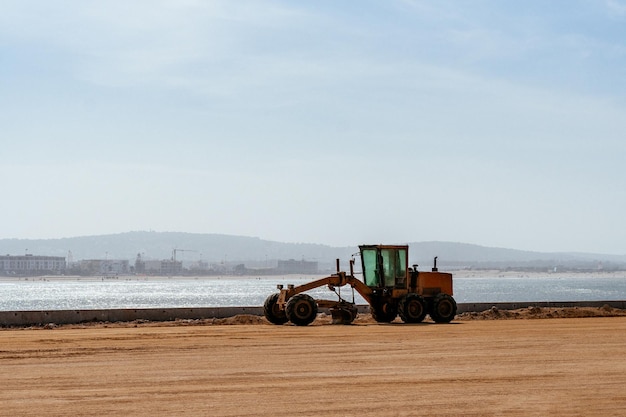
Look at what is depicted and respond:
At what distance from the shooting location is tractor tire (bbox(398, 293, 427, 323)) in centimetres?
2875

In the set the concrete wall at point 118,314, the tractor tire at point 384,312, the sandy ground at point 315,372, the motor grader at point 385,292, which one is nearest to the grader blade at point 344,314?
the motor grader at point 385,292

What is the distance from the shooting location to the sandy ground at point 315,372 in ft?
41.1

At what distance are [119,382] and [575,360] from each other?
854cm

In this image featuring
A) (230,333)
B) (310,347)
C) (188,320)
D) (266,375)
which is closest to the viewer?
(266,375)

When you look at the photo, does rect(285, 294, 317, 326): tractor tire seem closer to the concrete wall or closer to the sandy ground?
A: the sandy ground

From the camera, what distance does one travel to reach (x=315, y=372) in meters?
16.1

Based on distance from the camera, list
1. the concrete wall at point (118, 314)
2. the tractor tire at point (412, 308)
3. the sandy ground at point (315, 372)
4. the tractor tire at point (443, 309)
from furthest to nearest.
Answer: the tractor tire at point (443, 309) → the concrete wall at point (118, 314) → the tractor tire at point (412, 308) → the sandy ground at point (315, 372)

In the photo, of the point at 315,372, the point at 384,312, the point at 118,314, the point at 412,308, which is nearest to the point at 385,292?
the point at 384,312

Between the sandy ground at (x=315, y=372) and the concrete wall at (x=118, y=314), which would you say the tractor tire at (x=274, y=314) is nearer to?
the sandy ground at (x=315, y=372)

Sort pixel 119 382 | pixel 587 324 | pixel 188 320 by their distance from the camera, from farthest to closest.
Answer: pixel 188 320 → pixel 587 324 → pixel 119 382

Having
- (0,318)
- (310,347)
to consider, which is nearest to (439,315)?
(310,347)

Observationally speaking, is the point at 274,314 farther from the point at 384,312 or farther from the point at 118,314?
the point at 118,314

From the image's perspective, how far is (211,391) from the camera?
13836 mm

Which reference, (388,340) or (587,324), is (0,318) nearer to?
(388,340)
